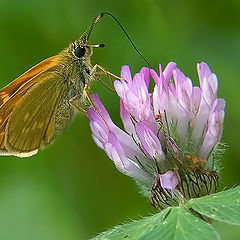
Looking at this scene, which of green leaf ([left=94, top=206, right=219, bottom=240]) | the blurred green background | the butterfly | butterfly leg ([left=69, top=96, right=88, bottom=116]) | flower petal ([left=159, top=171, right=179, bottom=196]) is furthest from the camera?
the blurred green background

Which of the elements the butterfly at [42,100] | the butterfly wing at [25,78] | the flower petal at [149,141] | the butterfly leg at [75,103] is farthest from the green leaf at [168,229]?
the butterfly wing at [25,78]

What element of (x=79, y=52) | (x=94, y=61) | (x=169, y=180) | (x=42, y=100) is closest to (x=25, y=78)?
(x=42, y=100)

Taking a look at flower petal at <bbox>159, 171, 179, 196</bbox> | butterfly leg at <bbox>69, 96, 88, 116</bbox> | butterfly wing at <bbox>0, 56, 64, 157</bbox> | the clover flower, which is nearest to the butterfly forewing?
butterfly wing at <bbox>0, 56, 64, 157</bbox>

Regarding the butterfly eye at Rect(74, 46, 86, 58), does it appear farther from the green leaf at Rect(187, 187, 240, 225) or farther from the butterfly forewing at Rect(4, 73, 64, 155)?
the green leaf at Rect(187, 187, 240, 225)

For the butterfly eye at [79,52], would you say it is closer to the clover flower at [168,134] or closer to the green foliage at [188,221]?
the clover flower at [168,134]

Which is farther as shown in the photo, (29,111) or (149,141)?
(29,111)

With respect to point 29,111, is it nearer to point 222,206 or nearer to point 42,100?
point 42,100

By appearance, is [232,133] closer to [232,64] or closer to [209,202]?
[232,64]

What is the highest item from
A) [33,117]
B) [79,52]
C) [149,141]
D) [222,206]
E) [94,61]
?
[94,61]
